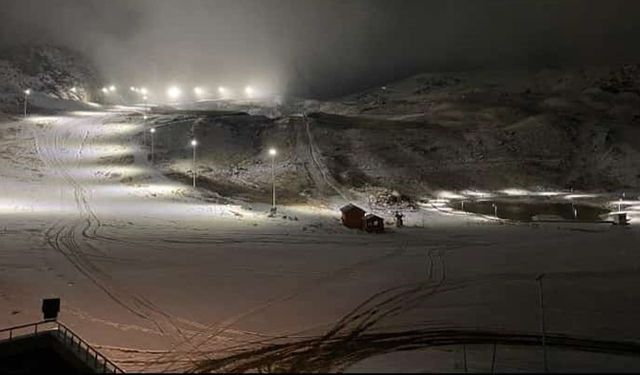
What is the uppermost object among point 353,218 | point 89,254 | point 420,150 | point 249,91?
point 249,91

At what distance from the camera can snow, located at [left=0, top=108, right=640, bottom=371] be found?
14797mm

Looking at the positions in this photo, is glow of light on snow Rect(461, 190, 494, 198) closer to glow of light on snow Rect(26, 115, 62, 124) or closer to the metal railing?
the metal railing

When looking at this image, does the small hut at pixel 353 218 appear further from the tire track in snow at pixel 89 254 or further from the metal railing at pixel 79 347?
the metal railing at pixel 79 347

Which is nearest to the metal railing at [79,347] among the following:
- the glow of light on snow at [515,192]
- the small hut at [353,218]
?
the small hut at [353,218]

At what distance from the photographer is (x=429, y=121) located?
6931 cm

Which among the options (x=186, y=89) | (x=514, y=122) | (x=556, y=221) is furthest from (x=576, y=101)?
(x=186, y=89)

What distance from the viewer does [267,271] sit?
21.5m

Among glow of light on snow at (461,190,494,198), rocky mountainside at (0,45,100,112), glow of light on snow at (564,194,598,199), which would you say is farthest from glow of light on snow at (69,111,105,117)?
glow of light on snow at (564,194,598,199)

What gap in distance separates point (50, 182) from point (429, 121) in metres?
46.7

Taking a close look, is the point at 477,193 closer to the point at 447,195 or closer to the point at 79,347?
the point at 447,195

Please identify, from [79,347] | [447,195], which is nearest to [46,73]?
[447,195]

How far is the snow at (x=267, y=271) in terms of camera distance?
1480 centimetres

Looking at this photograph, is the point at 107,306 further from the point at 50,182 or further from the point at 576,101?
the point at 576,101

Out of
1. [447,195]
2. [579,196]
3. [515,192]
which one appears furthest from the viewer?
[515,192]
